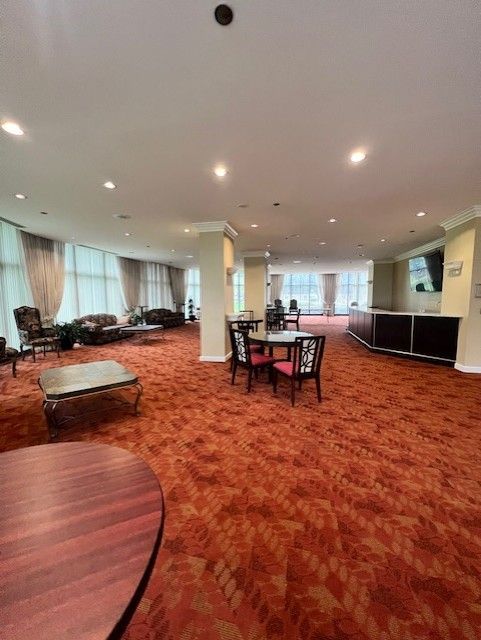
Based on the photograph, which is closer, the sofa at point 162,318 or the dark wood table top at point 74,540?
the dark wood table top at point 74,540

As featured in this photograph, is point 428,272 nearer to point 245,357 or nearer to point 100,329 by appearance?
point 245,357

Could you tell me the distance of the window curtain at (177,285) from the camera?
45.3 ft

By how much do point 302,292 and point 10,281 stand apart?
15145 mm

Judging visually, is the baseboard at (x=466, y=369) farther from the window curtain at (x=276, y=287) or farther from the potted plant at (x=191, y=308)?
the window curtain at (x=276, y=287)

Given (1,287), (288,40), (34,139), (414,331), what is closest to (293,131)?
(288,40)

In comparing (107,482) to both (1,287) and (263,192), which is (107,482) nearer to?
(263,192)

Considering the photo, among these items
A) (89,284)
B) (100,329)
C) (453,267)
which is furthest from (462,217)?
(89,284)

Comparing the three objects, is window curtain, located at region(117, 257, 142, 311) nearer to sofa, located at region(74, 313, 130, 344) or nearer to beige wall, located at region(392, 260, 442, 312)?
sofa, located at region(74, 313, 130, 344)

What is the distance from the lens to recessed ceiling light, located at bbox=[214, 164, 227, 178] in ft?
10.6

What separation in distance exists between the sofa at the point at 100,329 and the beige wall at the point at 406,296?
891 centimetres

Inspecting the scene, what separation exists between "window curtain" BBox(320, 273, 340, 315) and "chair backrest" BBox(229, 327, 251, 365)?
1427 cm

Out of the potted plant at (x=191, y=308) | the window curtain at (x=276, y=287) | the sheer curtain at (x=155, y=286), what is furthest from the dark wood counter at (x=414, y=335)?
the window curtain at (x=276, y=287)

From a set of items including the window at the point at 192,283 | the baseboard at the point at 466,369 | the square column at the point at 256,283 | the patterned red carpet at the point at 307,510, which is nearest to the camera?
the patterned red carpet at the point at 307,510

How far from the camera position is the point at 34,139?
2646 millimetres
